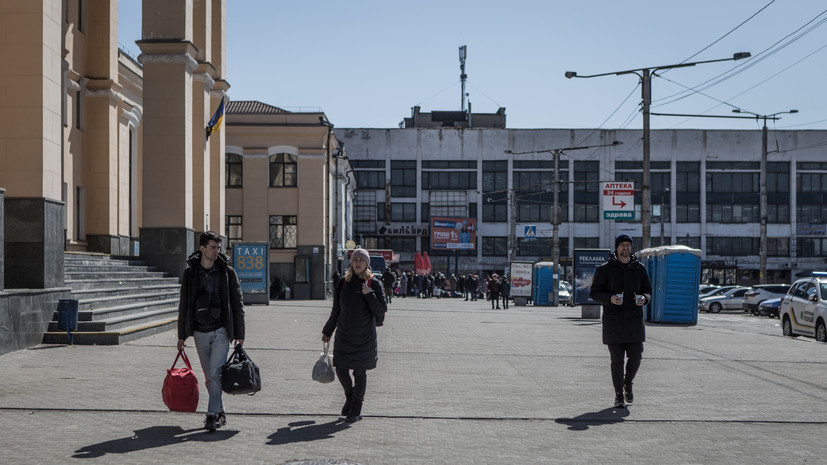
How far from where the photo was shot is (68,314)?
1420 centimetres

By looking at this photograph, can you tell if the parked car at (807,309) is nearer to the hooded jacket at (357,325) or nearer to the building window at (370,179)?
the hooded jacket at (357,325)

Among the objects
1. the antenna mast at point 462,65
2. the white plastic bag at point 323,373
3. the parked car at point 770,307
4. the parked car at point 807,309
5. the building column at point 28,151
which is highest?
the antenna mast at point 462,65

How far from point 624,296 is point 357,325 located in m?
2.99

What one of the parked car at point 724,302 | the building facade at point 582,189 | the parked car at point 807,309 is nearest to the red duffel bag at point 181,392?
the parked car at point 807,309

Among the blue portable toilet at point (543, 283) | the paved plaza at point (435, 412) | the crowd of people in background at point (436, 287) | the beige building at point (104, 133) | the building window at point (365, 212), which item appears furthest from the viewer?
the building window at point (365, 212)

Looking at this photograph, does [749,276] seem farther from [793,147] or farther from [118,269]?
[118,269]

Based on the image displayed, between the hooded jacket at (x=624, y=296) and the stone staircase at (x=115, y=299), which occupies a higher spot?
the hooded jacket at (x=624, y=296)

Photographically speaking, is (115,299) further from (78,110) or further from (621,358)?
(621,358)

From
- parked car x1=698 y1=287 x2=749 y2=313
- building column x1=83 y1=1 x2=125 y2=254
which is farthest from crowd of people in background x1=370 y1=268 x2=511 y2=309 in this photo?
building column x1=83 y1=1 x2=125 y2=254

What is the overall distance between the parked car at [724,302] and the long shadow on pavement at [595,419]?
3724cm

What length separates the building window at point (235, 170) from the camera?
4950 cm

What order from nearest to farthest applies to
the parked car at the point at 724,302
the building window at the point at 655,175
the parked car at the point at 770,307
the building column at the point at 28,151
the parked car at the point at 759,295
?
the building column at the point at 28,151 < the parked car at the point at 770,307 < the parked car at the point at 759,295 < the parked car at the point at 724,302 < the building window at the point at 655,175

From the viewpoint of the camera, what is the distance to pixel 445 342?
58.0 feet

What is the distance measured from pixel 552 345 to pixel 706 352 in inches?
111
